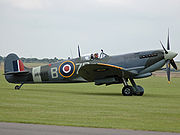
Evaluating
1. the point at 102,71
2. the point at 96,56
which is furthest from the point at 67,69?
the point at 102,71

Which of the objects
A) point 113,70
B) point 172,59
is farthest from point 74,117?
point 172,59

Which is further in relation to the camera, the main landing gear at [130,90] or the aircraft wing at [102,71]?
the main landing gear at [130,90]

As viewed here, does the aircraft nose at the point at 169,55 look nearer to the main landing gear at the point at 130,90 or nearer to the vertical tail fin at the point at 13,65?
the main landing gear at the point at 130,90

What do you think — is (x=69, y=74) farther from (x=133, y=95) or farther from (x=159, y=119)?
(x=159, y=119)

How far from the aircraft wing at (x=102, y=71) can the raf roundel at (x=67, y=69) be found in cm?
117

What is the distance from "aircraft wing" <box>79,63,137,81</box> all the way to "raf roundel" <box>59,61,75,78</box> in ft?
3.82

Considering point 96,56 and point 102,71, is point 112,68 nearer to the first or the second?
point 102,71

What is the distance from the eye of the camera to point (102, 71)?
783 inches

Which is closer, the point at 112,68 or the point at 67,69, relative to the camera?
the point at 112,68

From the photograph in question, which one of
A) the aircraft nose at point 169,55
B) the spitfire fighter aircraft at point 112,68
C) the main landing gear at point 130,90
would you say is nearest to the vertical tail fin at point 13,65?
the spitfire fighter aircraft at point 112,68

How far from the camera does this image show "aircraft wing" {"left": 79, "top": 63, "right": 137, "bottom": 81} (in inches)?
761

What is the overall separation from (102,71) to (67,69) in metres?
2.65

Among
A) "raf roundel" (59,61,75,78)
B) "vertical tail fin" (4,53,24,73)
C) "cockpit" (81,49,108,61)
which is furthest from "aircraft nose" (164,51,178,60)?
"vertical tail fin" (4,53,24,73)

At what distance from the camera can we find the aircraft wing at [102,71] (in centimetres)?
1932
